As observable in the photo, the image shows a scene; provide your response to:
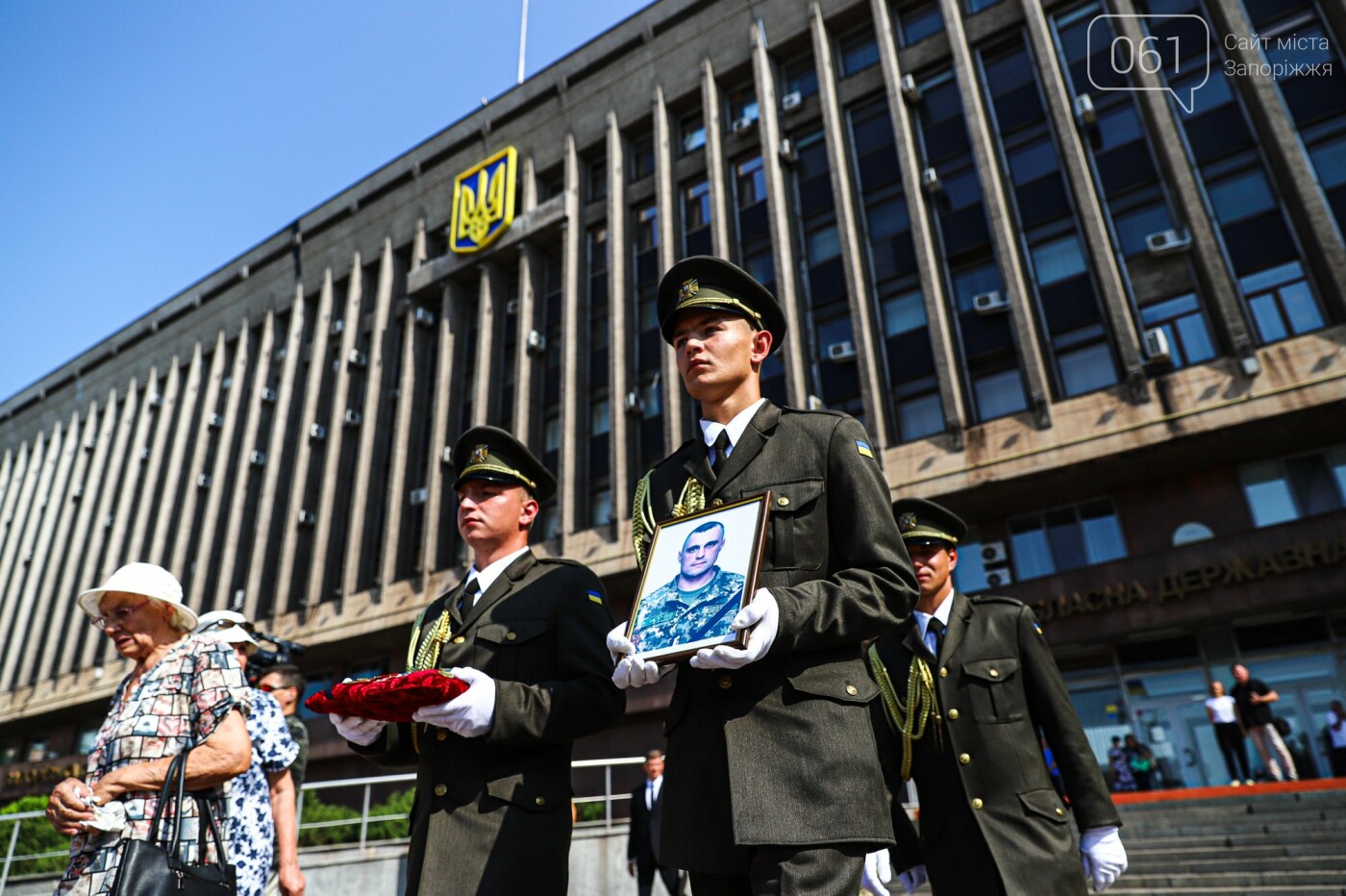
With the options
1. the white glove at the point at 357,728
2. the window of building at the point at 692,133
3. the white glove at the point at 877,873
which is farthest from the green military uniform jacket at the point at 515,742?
the window of building at the point at 692,133

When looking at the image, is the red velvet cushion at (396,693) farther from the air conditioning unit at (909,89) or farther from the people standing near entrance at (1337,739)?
the air conditioning unit at (909,89)

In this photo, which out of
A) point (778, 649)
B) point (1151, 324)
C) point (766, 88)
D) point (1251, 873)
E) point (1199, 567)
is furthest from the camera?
point (766, 88)

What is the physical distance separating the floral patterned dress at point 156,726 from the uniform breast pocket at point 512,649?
4.67 ft

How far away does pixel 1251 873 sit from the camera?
27.2ft

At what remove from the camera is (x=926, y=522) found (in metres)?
4.61

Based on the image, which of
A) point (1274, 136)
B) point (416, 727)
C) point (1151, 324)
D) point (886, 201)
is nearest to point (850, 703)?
point (416, 727)

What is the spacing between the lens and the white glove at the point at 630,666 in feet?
7.30

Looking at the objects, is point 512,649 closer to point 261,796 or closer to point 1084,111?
point 261,796

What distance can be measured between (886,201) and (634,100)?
10.2 metres

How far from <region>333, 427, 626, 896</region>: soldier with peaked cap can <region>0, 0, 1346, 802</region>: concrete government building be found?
16.6m

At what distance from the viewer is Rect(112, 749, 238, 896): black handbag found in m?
3.28

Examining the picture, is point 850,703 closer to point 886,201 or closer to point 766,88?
point 886,201

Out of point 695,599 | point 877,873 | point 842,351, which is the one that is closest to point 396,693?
point 695,599

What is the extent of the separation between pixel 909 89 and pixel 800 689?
77.9 ft
